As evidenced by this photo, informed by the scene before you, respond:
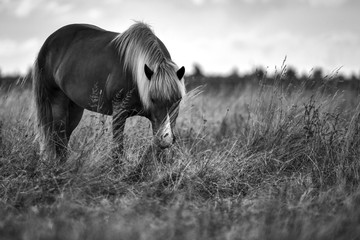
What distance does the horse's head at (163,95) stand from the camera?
3.76 m

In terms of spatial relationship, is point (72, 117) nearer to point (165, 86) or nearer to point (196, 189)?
point (165, 86)

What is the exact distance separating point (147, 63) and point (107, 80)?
51cm

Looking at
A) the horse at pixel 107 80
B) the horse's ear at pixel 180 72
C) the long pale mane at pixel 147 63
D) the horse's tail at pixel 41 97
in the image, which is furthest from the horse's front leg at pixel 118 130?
the horse's tail at pixel 41 97

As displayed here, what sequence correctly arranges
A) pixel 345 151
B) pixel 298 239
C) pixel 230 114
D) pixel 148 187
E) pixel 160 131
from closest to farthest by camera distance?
1. pixel 298 239
2. pixel 148 187
3. pixel 160 131
4. pixel 345 151
5. pixel 230 114

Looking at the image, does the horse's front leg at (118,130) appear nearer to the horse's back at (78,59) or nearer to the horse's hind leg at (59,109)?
the horse's back at (78,59)

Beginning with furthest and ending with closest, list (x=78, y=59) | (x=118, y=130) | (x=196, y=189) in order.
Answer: (x=78, y=59), (x=118, y=130), (x=196, y=189)

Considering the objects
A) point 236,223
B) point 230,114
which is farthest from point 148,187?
point 230,114

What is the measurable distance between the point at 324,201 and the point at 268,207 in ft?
1.79

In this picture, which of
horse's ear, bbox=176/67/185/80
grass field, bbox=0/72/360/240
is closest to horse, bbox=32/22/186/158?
horse's ear, bbox=176/67/185/80

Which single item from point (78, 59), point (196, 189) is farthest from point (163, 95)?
point (78, 59)

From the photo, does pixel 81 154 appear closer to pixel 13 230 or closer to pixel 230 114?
pixel 13 230

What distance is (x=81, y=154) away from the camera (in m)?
3.64

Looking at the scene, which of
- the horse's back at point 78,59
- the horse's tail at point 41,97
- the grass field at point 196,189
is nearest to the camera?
the grass field at point 196,189

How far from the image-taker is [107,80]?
422cm
